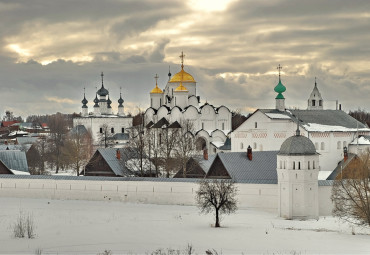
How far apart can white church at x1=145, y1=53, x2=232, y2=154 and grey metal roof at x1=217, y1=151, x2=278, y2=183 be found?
66.8 ft

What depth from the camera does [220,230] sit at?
26094 mm

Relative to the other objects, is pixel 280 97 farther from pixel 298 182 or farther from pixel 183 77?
pixel 298 182

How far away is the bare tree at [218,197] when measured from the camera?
2778cm

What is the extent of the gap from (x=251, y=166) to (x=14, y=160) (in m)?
14.3

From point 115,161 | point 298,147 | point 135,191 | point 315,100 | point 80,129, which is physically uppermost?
point 315,100

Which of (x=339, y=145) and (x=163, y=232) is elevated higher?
(x=339, y=145)

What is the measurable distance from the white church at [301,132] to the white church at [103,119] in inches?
969

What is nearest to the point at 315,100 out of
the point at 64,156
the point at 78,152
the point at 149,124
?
the point at 149,124

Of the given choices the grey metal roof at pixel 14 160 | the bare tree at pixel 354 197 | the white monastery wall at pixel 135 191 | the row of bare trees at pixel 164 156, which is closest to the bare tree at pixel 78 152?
the grey metal roof at pixel 14 160

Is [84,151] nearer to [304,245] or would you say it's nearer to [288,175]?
[288,175]

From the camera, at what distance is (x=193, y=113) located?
58.6m

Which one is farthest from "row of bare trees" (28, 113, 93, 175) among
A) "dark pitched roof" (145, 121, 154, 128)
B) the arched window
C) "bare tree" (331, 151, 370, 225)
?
"bare tree" (331, 151, 370, 225)

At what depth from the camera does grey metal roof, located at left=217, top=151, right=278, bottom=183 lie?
109ft

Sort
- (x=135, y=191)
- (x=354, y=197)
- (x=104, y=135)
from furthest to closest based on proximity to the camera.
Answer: (x=104, y=135)
(x=135, y=191)
(x=354, y=197)
